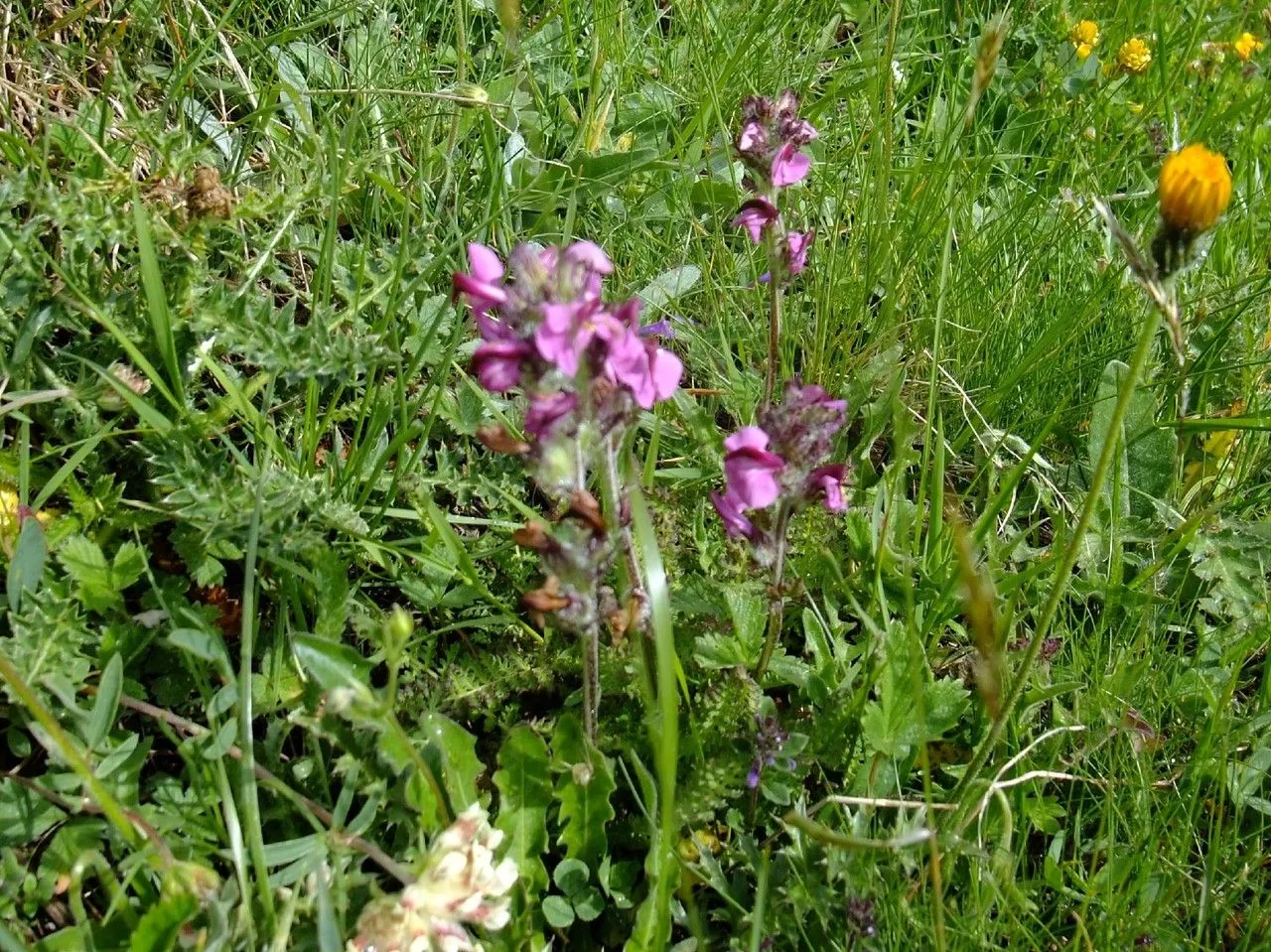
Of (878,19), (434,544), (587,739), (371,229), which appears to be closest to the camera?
(587,739)

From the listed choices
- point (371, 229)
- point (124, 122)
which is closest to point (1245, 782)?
point (371, 229)

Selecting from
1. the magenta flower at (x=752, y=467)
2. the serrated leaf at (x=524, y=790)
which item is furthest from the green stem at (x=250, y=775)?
the magenta flower at (x=752, y=467)

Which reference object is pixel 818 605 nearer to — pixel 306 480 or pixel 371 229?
pixel 306 480

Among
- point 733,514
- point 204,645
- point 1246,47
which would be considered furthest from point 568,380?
point 1246,47

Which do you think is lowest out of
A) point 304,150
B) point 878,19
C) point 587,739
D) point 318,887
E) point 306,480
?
point 587,739

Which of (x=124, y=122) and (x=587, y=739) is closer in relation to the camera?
(x=587, y=739)

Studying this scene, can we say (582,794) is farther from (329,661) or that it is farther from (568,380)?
(568,380)

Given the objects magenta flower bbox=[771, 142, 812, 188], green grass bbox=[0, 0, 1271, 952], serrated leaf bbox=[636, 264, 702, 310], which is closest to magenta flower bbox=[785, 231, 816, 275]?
magenta flower bbox=[771, 142, 812, 188]

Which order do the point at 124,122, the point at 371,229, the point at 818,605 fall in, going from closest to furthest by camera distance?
the point at 818,605
the point at 124,122
the point at 371,229
